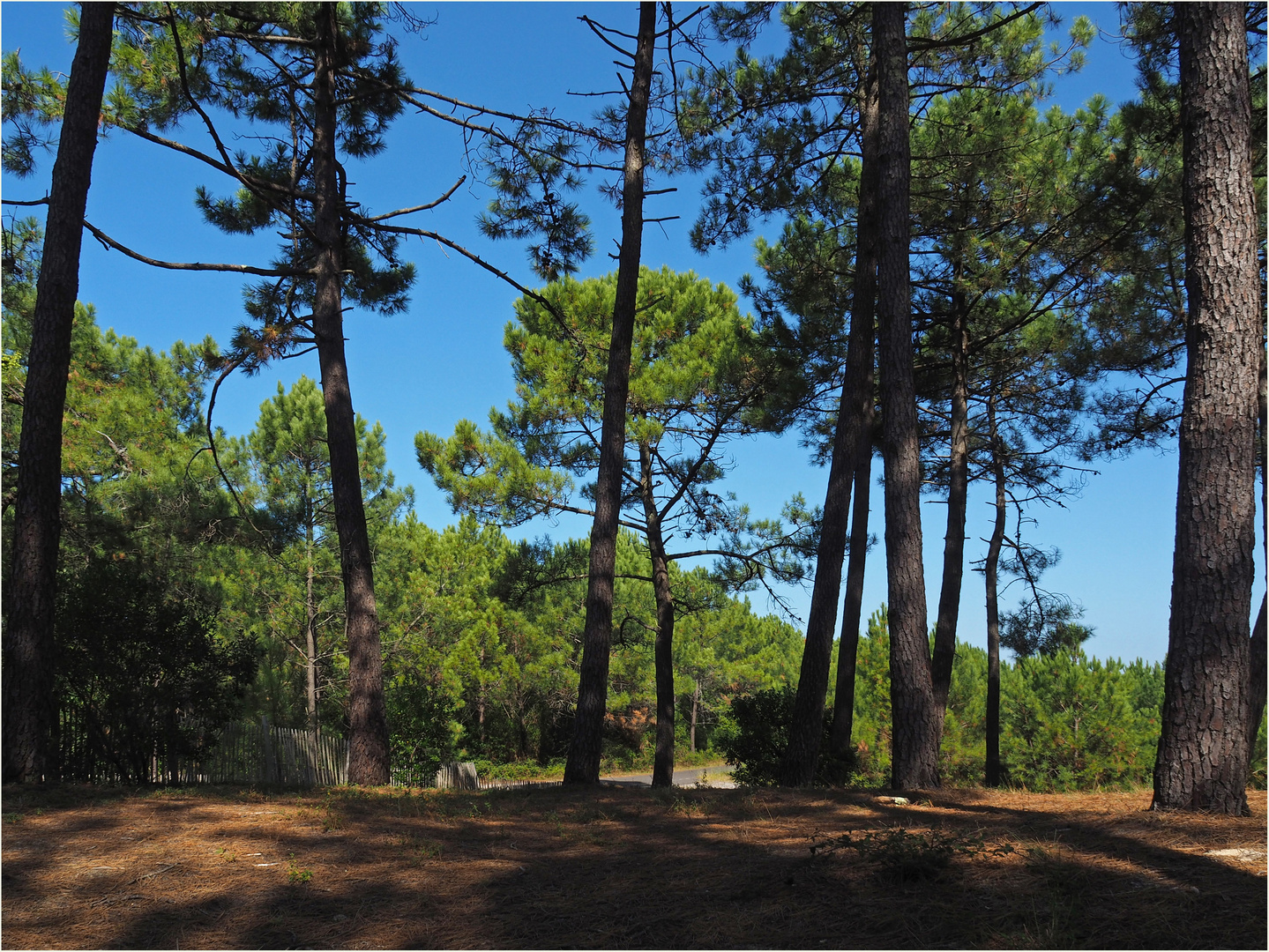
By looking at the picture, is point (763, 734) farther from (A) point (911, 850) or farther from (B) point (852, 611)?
(A) point (911, 850)

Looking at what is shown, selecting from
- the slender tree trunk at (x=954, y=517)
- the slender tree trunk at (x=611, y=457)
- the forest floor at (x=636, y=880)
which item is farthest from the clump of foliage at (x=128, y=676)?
the slender tree trunk at (x=954, y=517)

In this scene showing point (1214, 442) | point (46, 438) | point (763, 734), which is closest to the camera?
point (1214, 442)

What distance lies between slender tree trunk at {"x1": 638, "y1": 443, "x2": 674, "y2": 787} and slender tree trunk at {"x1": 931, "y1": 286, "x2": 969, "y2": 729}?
443 cm

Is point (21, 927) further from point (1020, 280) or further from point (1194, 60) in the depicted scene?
point (1020, 280)

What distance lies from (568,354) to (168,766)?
9408 mm

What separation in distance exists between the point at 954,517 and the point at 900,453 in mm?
5663

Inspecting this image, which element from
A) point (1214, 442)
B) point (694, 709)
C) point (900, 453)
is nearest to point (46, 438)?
point (900, 453)

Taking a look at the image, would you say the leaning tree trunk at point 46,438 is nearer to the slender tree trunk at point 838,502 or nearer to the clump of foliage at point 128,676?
the clump of foliage at point 128,676

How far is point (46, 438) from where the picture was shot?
650 cm

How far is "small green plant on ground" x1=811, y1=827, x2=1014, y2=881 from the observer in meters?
3.26

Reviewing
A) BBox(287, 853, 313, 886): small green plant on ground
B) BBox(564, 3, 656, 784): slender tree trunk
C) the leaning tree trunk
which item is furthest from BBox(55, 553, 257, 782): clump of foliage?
BBox(287, 853, 313, 886): small green plant on ground

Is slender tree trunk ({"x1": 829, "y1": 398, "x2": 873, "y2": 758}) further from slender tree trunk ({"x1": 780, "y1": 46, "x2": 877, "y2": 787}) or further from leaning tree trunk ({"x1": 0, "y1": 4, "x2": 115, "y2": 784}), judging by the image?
leaning tree trunk ({"x1": 0, "y1": 4, "x2": 115, "y2": 784})

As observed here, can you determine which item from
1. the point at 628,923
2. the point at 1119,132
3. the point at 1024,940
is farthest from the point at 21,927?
the point at 1119,132

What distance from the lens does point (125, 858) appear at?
12.9 ft
